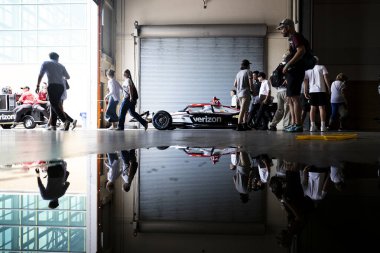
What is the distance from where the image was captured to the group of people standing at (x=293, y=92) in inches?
211

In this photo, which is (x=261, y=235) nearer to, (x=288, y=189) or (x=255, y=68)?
(x=288, y=189)

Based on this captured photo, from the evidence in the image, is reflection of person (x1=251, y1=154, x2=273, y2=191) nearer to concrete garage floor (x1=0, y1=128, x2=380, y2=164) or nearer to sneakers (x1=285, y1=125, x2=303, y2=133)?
concrete garage floor (x1=0, y1=128, x2=380, y2=164)

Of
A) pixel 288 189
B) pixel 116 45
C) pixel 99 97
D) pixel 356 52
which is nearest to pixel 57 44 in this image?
pixel 116 45

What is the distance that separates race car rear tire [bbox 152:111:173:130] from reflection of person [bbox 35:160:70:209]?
308 inches

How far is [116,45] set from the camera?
1563 cm

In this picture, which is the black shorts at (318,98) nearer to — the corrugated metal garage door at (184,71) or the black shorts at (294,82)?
the black shorts at (294,82)

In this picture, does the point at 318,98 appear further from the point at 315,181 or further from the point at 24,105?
the point at 24,105

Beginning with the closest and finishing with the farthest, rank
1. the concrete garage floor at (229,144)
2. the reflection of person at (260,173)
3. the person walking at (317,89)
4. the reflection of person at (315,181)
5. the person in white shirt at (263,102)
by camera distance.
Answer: the reflection of person at (315,181) < the reflection of person at (260,173) < the concrete garage floor at (229,144) < the person walking at (317,89) < the person in white shirt at (263,102)

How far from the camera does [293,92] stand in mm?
5371

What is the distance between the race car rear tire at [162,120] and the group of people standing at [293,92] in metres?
2.20

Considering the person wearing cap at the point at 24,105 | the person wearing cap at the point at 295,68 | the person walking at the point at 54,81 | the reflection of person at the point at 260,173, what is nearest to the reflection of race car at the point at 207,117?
the person walking at the point at 54,81

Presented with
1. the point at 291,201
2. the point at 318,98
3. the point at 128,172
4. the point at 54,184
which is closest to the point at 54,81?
the point at 318,98

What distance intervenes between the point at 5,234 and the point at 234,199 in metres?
0.62

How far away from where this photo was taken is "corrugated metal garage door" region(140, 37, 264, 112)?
15.2m
